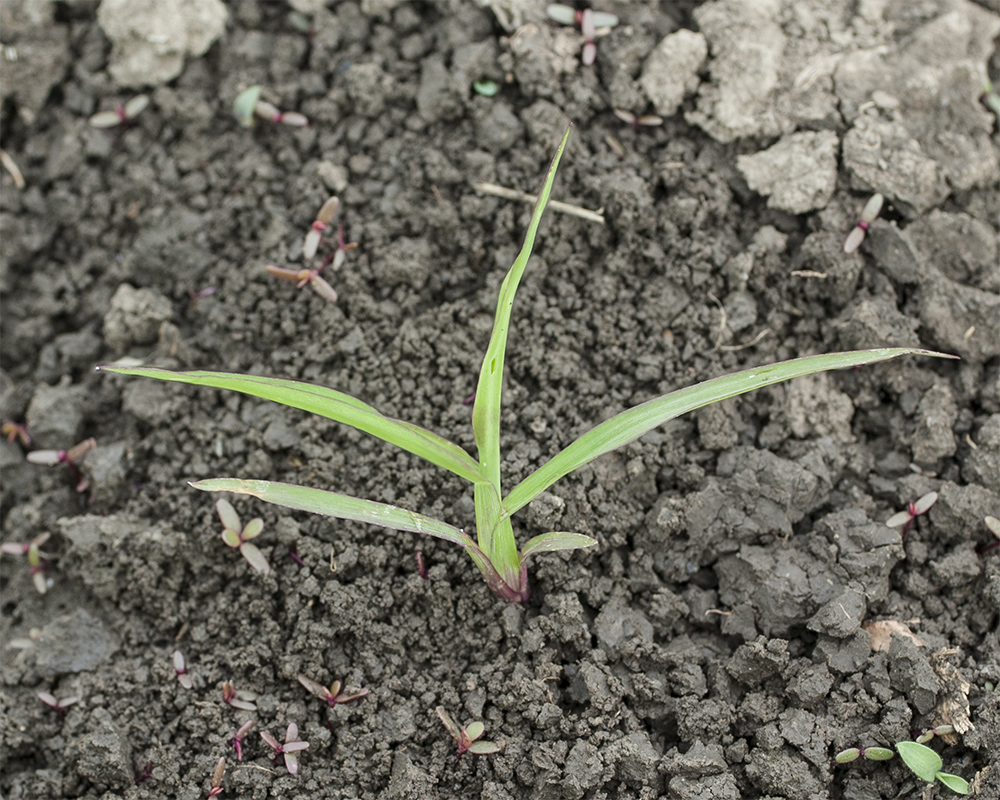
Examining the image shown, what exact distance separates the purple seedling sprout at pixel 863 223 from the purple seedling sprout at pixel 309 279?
137 centimetres

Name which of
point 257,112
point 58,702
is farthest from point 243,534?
point 257,112

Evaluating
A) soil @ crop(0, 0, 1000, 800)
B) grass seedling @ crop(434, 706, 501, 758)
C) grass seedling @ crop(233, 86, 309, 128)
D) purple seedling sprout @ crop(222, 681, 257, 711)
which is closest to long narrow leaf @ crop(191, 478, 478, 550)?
soil @ crop(0, 0, 1000, 800)

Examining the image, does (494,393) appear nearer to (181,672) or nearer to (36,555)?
(181,672)

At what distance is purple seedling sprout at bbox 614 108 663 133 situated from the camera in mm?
2391

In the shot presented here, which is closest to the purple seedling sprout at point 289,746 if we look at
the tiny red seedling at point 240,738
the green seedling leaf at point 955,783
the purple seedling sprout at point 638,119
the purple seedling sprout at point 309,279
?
the tiny red seedling at point 240,738

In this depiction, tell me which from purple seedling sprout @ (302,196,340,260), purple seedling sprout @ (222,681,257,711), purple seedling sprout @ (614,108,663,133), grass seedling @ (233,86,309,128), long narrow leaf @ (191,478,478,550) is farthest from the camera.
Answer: grass seedling @ (233,86,309,128)

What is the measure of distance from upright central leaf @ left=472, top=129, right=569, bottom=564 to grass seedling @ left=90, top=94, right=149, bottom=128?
5.21 ft

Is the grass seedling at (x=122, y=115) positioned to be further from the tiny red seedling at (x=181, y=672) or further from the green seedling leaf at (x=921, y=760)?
the green seedling leaf at (x=921, y=760)

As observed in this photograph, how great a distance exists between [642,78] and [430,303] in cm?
89

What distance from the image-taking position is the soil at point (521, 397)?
1.84 metres

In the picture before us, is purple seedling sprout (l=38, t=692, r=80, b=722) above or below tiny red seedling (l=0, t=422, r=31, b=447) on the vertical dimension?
below

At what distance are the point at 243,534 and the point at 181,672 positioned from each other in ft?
1.12

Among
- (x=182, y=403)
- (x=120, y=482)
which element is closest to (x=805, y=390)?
(x=182, y=403)

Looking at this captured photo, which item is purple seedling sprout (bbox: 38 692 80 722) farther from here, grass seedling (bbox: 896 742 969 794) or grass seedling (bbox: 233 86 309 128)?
grass seedling (bbox: 896 742 969 794)
